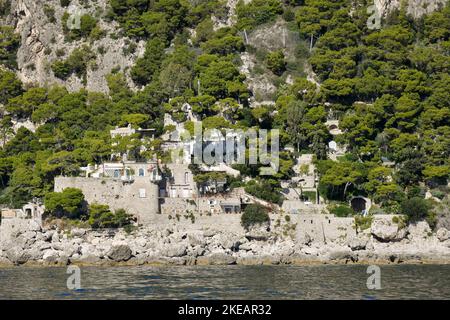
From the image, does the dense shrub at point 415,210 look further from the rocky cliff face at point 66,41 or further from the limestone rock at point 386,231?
the rocky cliff face at point 66,41

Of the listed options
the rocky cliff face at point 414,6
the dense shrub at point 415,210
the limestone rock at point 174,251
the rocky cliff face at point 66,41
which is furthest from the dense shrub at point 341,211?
the rocky cliff face at point 414,6

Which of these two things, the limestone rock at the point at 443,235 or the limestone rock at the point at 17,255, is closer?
the limestone rock at the point at 17,255

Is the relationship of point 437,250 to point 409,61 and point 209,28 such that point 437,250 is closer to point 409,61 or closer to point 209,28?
point 409,61

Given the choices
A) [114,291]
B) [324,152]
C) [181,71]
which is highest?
[181,71]

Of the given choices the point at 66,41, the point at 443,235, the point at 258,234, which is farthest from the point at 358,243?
the point at 66,41

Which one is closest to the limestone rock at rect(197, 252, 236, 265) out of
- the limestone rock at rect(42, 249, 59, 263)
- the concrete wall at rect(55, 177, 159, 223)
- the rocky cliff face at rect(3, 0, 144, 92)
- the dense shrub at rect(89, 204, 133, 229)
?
the concrete wall at rect(55, 177, 159, 223)

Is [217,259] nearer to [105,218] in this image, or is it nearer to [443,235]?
[105,218]
